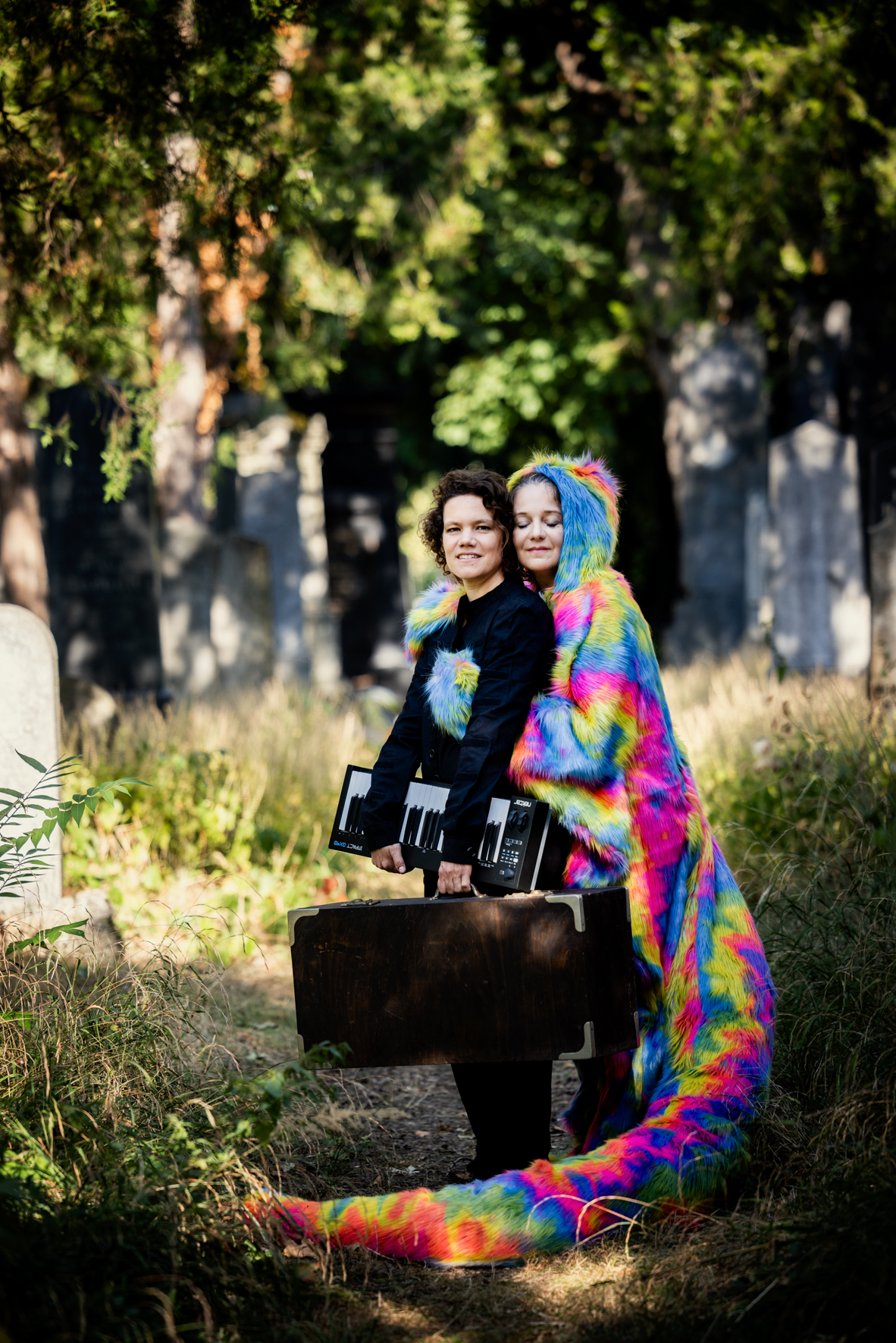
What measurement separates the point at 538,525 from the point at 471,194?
54.4 ft

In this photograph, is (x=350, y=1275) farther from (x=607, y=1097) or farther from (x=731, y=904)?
(x=731, y=904)

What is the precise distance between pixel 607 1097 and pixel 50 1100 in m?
1.37

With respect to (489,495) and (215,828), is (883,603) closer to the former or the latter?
(215,828)

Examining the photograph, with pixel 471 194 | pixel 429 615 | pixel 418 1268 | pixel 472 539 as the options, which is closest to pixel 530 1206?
pixel 418 1268

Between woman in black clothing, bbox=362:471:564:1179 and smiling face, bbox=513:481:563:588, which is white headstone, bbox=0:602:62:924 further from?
smiling face, bbox=513:481:563:588

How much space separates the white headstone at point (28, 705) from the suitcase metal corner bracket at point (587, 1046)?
240 centimetres

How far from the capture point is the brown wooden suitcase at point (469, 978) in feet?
9.22

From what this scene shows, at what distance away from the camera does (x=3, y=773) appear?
4.49 meters

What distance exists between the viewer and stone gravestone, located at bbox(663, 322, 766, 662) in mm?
14359

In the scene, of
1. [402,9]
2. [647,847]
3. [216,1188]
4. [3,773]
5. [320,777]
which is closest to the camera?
[216,1188]

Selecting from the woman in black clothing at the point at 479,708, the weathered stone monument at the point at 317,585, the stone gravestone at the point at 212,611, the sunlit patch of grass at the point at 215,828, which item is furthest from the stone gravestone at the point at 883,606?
the weathered stone monument at the point at 317,585

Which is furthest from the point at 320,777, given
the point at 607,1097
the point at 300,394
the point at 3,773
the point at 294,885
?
the point at 300,394

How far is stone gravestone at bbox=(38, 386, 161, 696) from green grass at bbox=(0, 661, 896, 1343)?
5664 millimetres

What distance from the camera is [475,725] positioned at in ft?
9.95
